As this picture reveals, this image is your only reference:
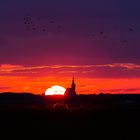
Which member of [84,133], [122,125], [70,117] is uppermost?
[70,117]

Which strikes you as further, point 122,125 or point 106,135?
point 122,125

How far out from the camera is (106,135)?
41.5 meters

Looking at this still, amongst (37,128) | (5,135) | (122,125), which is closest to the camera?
(5,135)

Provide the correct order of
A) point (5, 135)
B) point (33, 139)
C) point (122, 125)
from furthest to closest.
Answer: point (122, 125)
point (5, 135)
point (33, 139)

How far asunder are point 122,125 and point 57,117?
14145 mm

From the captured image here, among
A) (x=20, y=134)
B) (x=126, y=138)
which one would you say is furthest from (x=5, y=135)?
(x=126, y=138)

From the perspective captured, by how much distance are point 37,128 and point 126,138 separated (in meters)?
11.3

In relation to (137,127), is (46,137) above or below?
below

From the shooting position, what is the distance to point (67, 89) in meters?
189

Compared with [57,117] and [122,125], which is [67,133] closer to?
[122,125]

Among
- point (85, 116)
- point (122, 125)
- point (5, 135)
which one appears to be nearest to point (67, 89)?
point (85, 116)

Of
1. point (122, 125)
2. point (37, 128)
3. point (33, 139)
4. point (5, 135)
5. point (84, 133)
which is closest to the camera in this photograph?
point (33, 139)

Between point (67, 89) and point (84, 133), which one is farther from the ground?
point (67, 89)

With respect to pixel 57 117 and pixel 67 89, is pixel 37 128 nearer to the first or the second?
pixel 57 117
